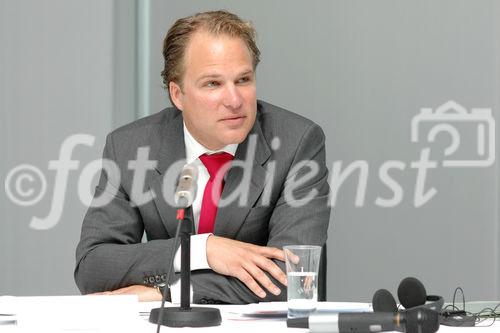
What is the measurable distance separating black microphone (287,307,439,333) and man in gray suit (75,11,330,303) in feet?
2.59

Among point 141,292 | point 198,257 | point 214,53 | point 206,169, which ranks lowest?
point 141,292

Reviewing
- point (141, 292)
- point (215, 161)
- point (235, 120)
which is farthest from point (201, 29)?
point (141, 292)

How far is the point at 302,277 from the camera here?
194 cm

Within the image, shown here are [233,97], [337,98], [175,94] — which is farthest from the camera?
[337,98]

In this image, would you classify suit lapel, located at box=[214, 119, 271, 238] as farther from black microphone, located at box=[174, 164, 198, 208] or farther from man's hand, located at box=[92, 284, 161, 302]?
black microphone, located at box=[174, 164, 198, 208]

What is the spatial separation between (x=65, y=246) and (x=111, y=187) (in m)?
1.83

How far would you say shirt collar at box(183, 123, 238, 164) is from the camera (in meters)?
2.89

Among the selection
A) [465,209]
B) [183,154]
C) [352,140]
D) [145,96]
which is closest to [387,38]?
[352,140]

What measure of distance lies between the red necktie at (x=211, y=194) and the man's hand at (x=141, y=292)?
329 millimetres

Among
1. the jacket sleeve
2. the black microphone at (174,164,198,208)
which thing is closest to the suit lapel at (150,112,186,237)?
the jacket sleeve

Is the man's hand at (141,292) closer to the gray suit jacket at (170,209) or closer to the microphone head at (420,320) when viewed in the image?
the gray suit jacket at (170,209)

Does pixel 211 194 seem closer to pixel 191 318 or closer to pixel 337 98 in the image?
pixel 191 318

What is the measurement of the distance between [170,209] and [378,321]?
125 cm

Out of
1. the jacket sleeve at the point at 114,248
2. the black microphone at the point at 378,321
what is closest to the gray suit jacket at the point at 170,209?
the jacket sleeve at the point at 114,248
